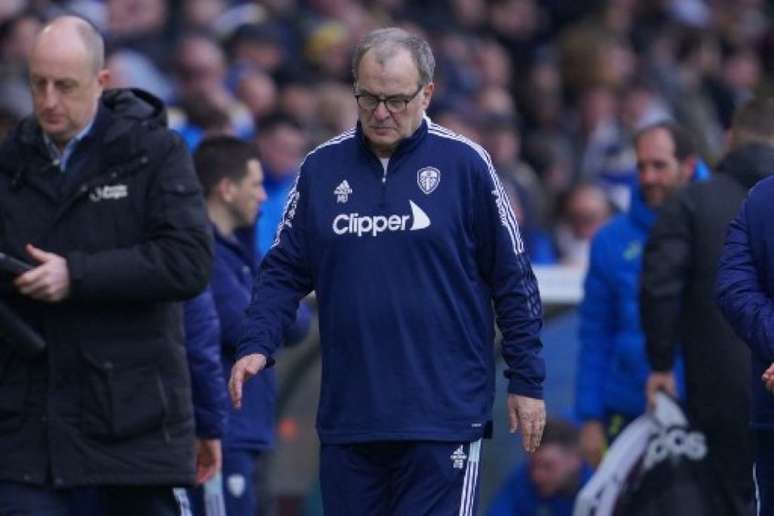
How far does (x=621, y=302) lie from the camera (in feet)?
31.6

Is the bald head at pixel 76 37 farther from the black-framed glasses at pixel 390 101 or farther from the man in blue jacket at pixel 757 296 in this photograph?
the man in blue jacket at pixel 757 296

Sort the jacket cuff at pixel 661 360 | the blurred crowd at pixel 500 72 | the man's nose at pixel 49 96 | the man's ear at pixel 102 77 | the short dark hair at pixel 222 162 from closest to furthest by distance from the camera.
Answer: the man's nose at pixel 49 96 → the man's ear at pixel 102 77 → the short dark hair at pixel 222 162 → the jacket cuff at pixel 661 360 → the blurred crowd at pixel 500 72

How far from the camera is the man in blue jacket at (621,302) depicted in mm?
9523

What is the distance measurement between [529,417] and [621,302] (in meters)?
2.87

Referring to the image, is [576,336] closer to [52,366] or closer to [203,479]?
Result: [203,479]

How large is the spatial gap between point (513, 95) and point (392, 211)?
11.3 m

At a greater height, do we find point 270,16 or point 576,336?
point 270,16

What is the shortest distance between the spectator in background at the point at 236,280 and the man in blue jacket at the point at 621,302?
5.20 feet

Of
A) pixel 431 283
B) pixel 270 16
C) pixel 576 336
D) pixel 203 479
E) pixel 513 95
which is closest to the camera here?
pixel 431 283

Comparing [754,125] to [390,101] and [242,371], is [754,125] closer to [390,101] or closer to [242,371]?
[390,101]

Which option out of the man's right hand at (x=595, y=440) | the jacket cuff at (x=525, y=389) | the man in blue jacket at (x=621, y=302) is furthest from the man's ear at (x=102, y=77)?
the man's right hand at (x=595, y=440)

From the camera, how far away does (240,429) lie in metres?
8.56

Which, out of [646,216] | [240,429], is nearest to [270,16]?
[646,216]

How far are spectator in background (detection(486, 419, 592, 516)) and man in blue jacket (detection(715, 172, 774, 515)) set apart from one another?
343cm
